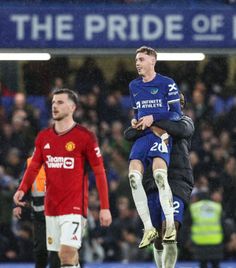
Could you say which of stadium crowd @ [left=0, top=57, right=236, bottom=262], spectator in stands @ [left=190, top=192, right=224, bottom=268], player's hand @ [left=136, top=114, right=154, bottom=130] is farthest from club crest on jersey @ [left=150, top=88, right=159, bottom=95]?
stadium crowd @ [left=0, top=57, right=236, bottom=262]

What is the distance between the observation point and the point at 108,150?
19.5 meters

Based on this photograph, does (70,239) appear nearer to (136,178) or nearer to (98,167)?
(98,167)

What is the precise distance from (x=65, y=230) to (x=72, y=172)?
1.73 ft

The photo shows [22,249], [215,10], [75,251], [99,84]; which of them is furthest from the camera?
[99,84]

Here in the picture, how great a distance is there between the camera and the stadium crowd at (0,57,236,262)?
61.7ft

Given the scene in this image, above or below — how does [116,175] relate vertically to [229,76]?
below

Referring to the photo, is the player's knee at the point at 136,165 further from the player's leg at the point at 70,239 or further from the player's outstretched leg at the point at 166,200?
the player's leg at the point at 70,239

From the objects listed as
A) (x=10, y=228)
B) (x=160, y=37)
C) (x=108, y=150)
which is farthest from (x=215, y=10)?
(x=10, y=228)

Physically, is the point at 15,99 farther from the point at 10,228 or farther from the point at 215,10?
the point at 215,10

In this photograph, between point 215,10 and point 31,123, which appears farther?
point 31,123

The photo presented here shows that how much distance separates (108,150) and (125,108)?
4.11 feet

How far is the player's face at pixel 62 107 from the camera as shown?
11539mm

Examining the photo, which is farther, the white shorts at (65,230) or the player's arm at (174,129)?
the player's arm at (174,129)

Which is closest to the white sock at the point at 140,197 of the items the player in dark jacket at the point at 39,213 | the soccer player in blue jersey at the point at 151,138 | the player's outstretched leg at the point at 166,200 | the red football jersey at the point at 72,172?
the soccer player in blue jersey at the point at 151,138
